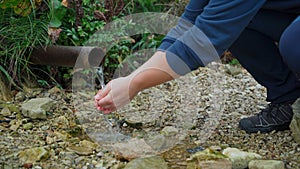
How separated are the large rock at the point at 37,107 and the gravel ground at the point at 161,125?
23 millimetres

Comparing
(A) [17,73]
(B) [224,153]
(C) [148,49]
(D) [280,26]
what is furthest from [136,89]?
(C) [148,49]

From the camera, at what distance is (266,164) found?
1538 mm

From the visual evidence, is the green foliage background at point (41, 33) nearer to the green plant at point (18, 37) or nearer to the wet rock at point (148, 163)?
the green plant at point (18, 37)

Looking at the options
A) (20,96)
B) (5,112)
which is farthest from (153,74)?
(20,96)

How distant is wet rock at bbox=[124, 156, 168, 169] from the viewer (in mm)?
1511

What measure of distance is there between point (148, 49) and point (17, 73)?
78cm

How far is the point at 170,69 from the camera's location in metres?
1.29

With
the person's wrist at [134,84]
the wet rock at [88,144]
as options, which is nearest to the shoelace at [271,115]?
the wet rock at [88,144]

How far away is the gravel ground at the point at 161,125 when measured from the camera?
5.46ft

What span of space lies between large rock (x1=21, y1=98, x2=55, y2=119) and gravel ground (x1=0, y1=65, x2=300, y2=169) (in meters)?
0.02

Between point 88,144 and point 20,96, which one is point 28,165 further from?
point 20,96

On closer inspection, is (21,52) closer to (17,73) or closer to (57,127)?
(17,73)

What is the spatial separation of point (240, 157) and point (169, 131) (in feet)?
1.20

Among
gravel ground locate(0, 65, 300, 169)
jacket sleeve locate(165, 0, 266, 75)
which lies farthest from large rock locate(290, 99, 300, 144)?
jacket sleeve locate(165, 0, 266, 75)
